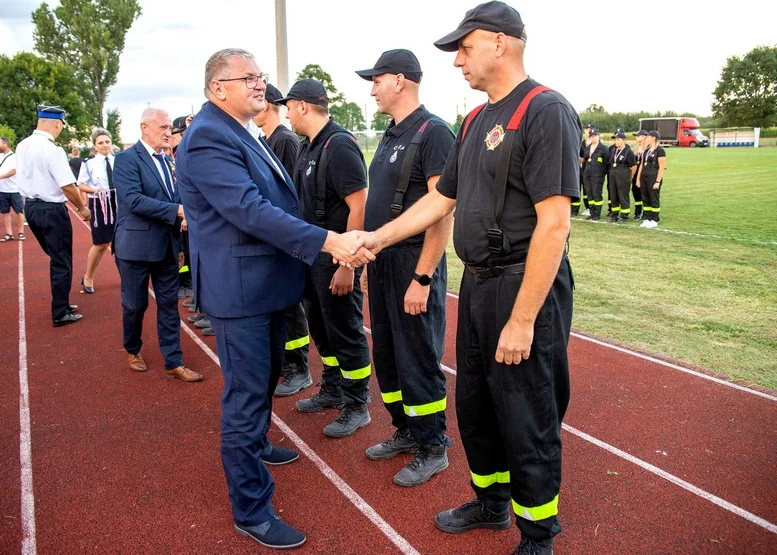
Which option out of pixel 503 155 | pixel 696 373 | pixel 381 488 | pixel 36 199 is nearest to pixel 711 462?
pixel 696 373

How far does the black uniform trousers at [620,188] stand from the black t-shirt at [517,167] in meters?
12.6

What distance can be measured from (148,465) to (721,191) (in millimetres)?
20411

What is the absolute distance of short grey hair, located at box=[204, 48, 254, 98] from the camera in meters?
2.92

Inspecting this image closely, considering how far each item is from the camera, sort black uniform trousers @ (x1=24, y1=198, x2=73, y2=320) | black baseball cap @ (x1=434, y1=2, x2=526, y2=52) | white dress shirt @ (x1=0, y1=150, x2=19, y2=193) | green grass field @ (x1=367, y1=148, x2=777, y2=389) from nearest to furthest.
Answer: black baseball cap @ (x1=434, y1=2, x2=526, y2=52) → green grass field @ (x1=367, y1=148, x2=777, y2=389) → black uniform trousers @ (x1=24, y1=198, x2=73, y2=320) → white dress shirt @ (x1=0, y1=150, x2=19, y2=193)

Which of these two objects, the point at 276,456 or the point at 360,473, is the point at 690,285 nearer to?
the point at 360,473

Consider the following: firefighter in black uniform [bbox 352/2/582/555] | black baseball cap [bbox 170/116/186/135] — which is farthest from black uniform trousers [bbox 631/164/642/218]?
firefighter in black uniform [bbox 352/2/582/555]

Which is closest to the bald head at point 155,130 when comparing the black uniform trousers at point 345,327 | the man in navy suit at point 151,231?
the man in navy suit at point 151,231

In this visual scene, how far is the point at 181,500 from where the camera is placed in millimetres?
3426

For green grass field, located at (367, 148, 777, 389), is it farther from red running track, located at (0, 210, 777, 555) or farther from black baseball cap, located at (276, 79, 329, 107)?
black baseball cap, located at (276, 79, 329, 107)

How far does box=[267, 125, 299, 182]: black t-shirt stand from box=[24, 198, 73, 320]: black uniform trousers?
3092 mm

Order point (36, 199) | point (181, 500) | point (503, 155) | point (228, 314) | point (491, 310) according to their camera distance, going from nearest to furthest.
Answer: point (503, 155) → point (491, 310) → point (228, 314) → point (181, 500) → point (36, 199)

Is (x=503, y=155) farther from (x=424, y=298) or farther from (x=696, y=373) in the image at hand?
(x=696, y=373)

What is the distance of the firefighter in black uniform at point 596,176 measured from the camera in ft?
49.8

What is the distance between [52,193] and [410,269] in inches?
198
